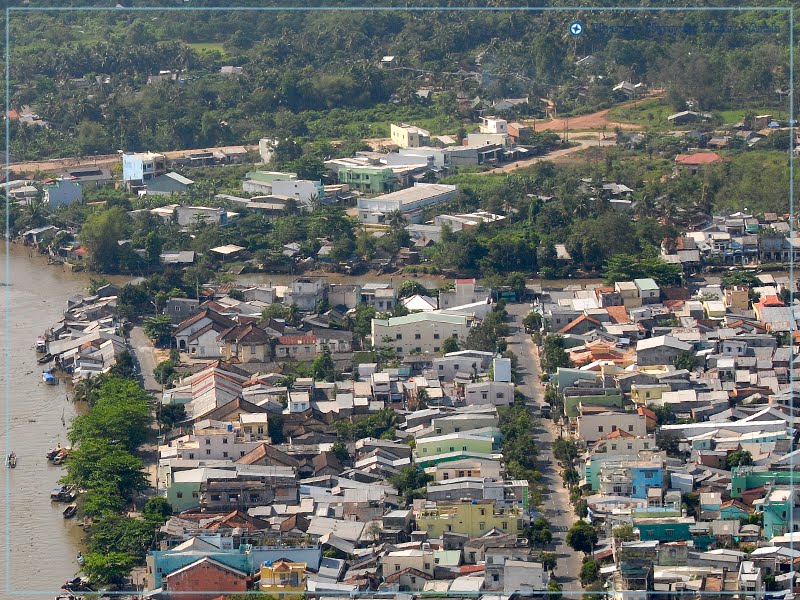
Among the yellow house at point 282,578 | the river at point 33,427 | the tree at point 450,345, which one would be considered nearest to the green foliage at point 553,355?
the tree at point 450,345

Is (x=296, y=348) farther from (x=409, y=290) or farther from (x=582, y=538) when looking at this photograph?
(x=582, y=538)

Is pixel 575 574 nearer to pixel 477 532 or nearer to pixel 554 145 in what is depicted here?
pixel 477 532

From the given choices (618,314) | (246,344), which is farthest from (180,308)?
(618,314)

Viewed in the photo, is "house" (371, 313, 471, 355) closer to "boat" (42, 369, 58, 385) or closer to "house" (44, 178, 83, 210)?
"boat" (42, 369, 58, 385)

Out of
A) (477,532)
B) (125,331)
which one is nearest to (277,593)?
(477,532)

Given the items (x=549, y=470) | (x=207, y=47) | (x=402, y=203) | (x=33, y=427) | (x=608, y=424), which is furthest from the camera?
(x=207, y=47)

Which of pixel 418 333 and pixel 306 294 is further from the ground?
pixel 306 294

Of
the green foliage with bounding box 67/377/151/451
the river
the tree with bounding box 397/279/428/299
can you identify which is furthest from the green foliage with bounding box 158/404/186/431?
the tree with bounding box 397/279/428/299
